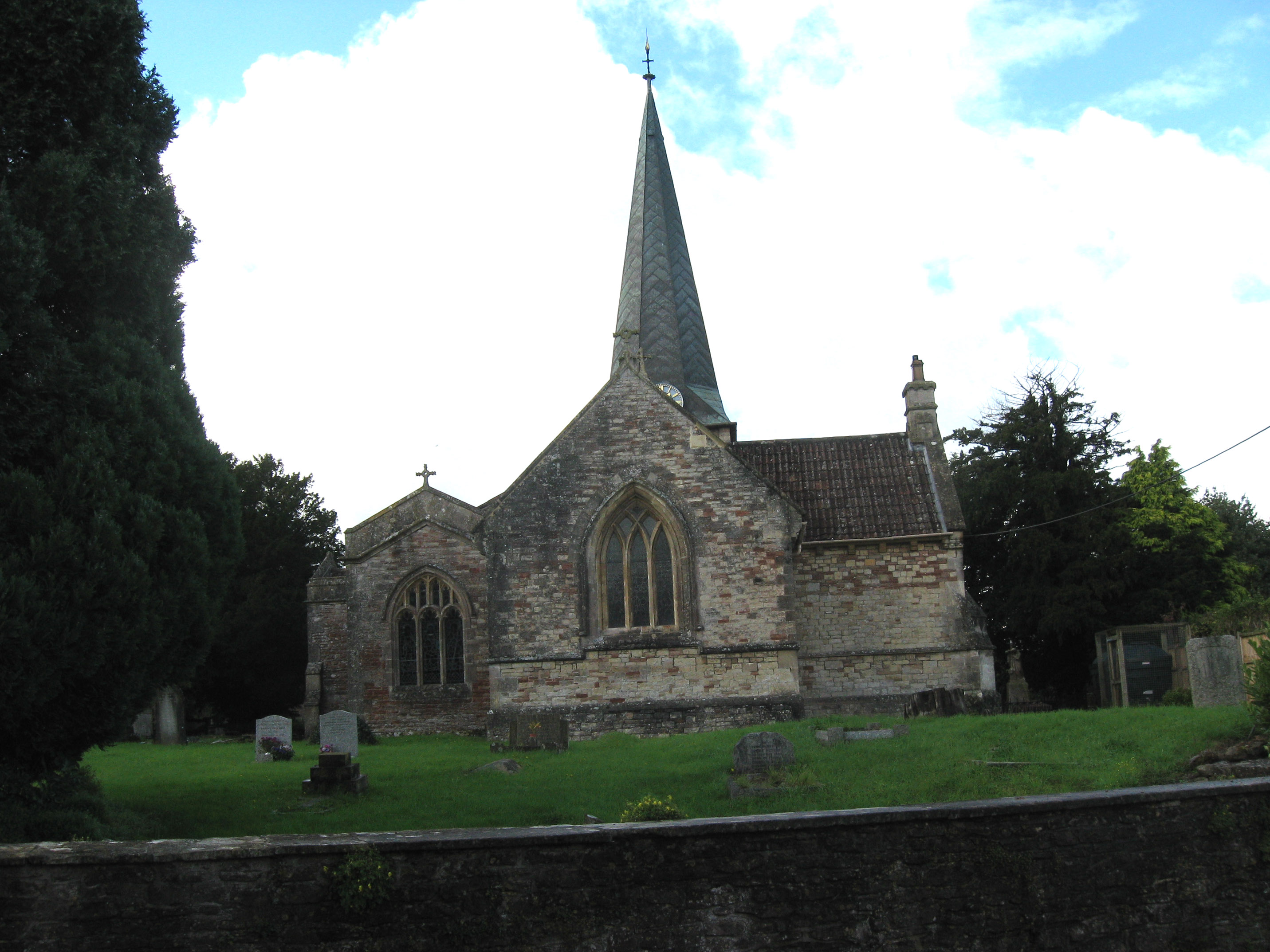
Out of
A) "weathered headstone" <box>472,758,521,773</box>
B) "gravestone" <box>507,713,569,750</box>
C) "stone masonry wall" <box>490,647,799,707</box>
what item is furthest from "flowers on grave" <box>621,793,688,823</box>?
"stone masonry wall" <box>490,647,799,707</box>

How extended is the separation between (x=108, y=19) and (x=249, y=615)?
94.0ft

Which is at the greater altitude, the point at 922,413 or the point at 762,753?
the point at 922,413

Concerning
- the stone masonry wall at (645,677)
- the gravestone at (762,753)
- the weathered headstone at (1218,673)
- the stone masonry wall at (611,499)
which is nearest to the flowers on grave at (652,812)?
the gravestone at (762,753)

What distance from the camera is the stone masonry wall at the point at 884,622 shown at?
2331 cm

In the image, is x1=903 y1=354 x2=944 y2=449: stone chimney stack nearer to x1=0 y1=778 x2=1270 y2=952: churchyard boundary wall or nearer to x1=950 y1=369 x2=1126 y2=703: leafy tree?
x1=950 y1=369 x2=1126 y2=703: leafy tree

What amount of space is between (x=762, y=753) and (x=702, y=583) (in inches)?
342

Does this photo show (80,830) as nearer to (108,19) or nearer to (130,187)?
(130,187)

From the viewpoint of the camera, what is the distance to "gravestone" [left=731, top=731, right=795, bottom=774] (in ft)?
44.4

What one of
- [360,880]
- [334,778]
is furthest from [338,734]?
[360,880]

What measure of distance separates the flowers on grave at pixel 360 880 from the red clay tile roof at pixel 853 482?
18.9m

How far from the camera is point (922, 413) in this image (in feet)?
88.7

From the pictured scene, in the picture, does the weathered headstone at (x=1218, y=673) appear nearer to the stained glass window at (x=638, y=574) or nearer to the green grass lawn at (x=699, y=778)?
the green grass lawn at (x=699, y=778)

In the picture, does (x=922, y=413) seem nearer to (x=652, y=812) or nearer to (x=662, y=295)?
(x=662, y=295)

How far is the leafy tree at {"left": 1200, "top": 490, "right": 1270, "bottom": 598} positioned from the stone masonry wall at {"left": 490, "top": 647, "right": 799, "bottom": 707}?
29874mm
